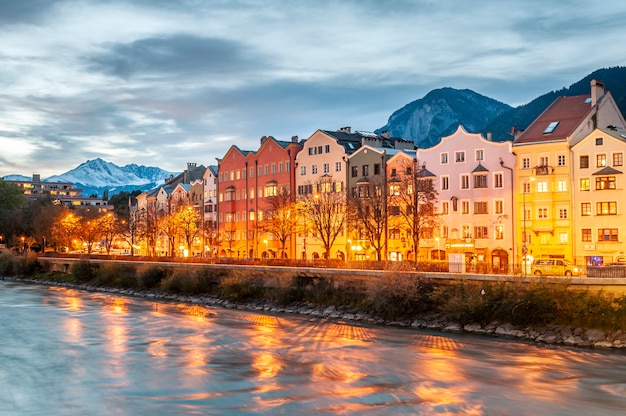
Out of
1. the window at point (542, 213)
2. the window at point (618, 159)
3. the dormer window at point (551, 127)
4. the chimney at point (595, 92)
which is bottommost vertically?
the window at point (542, 213)

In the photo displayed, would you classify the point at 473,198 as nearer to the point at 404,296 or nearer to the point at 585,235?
the point at 585,235

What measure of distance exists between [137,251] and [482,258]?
8559cm

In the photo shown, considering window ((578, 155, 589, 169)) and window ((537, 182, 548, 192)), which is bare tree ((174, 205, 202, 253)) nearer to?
window ((537, 182, 548, 192))

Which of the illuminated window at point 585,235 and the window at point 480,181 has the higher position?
the window at point 480,181

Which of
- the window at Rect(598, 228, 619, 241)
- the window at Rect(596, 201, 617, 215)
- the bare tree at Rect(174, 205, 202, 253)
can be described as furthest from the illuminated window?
the bare tree at Rect(174, 205, 202, 253)

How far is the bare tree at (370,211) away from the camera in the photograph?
69.4 metres

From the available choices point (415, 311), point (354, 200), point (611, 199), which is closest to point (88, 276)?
point (354, 200)

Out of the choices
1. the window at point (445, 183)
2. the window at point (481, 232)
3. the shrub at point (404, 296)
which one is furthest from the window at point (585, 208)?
the shrub at point (404, 296)

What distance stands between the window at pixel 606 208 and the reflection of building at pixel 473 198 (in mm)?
7955

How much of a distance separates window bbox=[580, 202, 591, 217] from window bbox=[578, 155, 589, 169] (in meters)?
3.32

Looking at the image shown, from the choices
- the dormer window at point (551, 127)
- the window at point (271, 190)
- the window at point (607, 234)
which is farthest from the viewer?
the window at point (271, 190)

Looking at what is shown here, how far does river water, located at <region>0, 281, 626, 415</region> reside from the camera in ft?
85.7

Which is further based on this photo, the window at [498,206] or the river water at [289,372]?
the window at [498,206]

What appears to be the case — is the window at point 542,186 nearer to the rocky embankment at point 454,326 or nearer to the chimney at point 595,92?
the chimney at point 595,92
